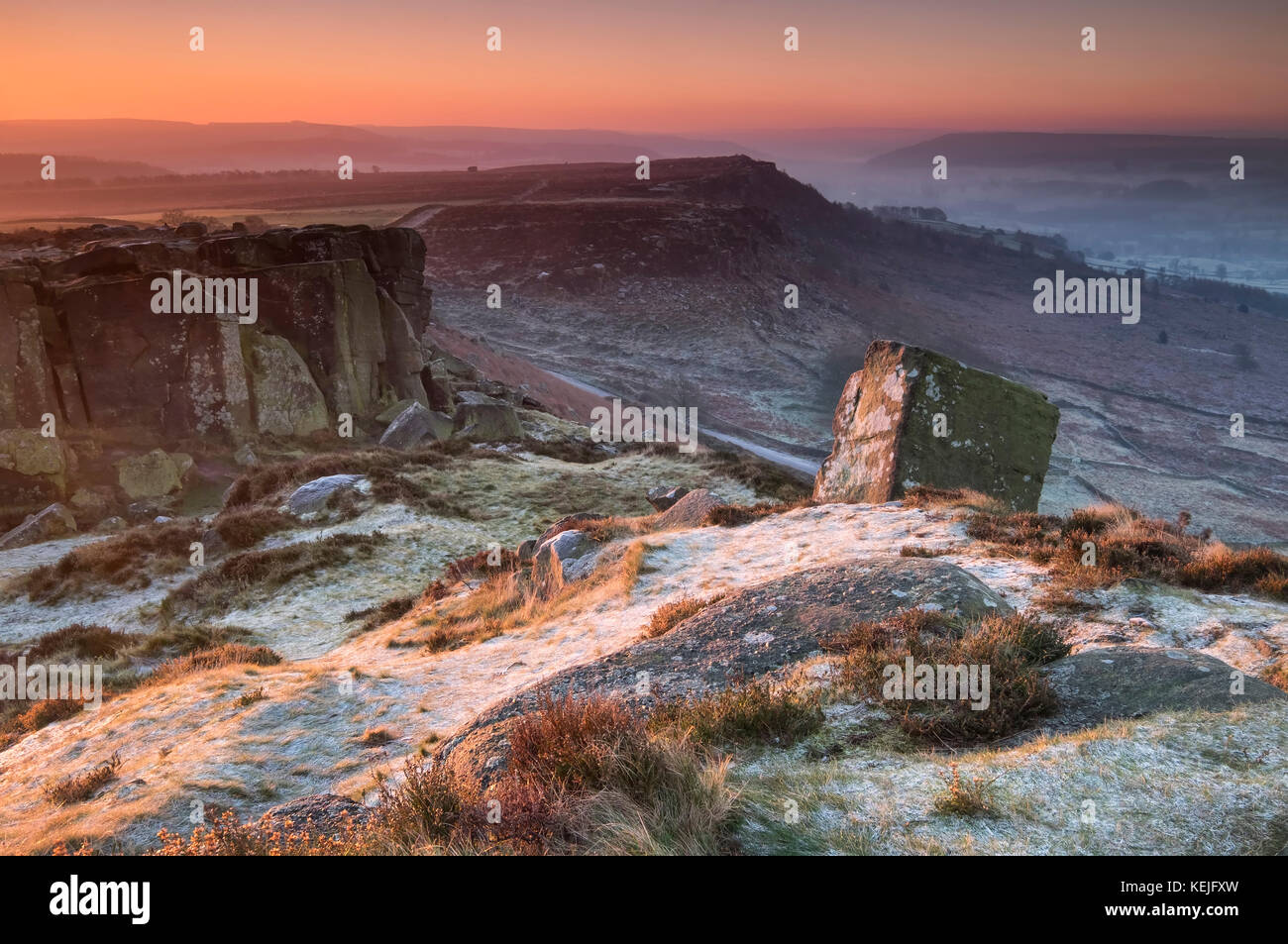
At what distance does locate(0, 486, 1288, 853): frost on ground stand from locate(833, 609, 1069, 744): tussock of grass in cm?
41

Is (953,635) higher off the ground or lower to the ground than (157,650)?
higher

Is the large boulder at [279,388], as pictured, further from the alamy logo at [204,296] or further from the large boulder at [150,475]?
the large boulder at [150,475]

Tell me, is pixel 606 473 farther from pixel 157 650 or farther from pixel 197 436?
pixel 157 650

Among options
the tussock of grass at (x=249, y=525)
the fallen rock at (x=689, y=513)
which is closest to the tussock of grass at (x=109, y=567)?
the tussock of grass at (x=249, y=525)

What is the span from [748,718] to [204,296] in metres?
24.0

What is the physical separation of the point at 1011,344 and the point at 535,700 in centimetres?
8003

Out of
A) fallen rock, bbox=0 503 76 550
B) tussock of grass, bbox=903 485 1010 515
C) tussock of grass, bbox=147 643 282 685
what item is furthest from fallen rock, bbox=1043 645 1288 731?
fallen rock, bbox=0 503 76 550

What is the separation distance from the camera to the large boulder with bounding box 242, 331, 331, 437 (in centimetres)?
2438

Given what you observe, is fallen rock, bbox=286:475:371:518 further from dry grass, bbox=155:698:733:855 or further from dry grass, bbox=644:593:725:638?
dry grass, bbox=155:698:733:855

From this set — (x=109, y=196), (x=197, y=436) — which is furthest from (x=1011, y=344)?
(x=109, y=196)

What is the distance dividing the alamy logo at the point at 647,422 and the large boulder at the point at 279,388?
10.5 m

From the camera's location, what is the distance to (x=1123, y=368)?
236 feet

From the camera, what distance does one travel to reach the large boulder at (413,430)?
2497 centimetres
